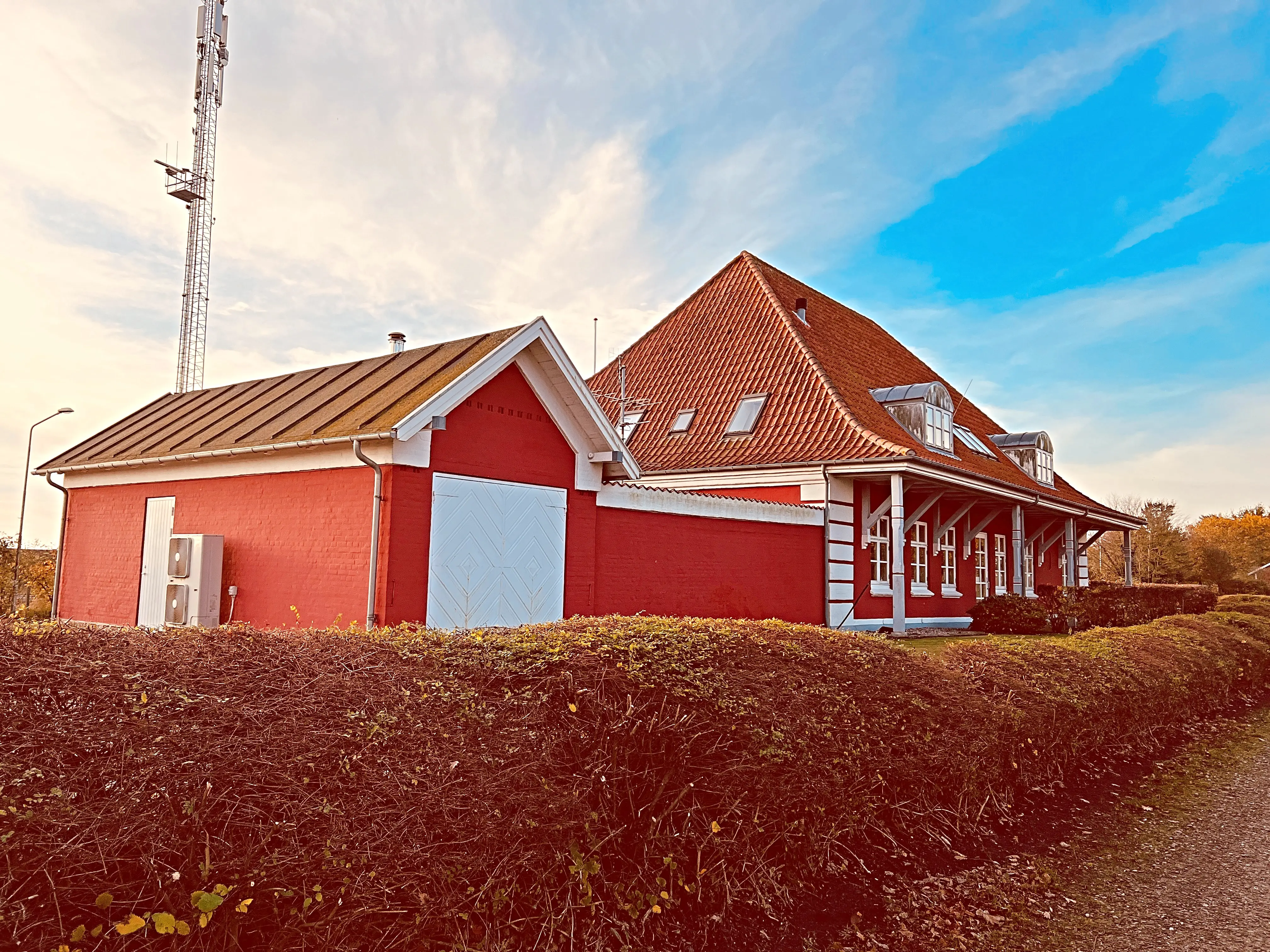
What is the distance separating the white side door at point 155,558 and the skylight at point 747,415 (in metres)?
10.8

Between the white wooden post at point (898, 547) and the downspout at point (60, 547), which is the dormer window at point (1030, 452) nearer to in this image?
the white wooden post at point (898, 547)

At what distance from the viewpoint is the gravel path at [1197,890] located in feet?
14.9

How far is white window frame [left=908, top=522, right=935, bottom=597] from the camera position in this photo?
807 inches

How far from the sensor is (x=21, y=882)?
263cm

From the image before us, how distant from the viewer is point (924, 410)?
65.6 ft

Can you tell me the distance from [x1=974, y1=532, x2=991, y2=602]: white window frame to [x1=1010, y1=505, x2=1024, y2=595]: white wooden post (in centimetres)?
99

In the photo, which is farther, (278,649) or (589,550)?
(589,550)

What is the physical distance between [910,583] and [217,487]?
14.3m

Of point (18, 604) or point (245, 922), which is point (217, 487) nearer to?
point (18, 604)

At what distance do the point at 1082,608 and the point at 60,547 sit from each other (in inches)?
824

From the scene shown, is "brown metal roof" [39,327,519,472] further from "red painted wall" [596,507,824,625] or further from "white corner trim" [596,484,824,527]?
"red painted wall" [596,507,824,625]

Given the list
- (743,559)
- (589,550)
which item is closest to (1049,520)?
(743,559)

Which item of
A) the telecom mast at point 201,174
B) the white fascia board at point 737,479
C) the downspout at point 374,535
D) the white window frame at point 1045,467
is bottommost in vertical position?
the downspout at point 374,535

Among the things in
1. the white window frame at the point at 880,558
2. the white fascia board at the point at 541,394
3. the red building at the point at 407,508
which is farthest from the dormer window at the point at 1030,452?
the white fascia board at the point at 541,394
